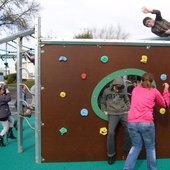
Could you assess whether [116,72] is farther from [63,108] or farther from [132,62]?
[63,108]

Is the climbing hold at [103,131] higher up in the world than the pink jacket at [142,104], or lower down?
lower down

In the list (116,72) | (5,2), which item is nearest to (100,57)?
(116,72)

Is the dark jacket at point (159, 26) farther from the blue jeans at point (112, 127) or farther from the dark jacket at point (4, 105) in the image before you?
the dark jacket at point (4, 105)

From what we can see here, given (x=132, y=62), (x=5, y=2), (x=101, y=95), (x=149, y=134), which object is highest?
(x=5, y=2)

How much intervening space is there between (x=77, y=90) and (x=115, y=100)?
732 mm

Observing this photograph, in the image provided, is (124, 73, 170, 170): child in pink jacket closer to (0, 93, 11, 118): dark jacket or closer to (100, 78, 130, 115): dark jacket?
(100, 78, 130, 115): dark jacket

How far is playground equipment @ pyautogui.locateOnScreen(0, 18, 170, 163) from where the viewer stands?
7.34m

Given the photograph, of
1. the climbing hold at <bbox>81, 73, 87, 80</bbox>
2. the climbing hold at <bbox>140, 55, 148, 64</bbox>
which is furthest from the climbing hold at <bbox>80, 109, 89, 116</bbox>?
the climbing hold at <bbox>140, 55, 148, 64</bbox>

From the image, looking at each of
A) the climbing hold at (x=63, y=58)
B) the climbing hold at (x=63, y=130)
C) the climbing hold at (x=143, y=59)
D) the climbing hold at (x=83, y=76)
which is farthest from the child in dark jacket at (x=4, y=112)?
the climbing hold at (x=143, y=59)

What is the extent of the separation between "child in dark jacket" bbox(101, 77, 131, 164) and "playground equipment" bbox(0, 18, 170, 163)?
0.16 m

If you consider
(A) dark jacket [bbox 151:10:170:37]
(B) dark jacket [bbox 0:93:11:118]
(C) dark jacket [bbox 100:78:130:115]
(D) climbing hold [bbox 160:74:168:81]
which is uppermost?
(A) dark jacket [bbox 151:10:170:37]

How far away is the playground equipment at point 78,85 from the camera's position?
7.34m

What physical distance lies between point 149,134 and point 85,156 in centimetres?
173

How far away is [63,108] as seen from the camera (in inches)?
293
